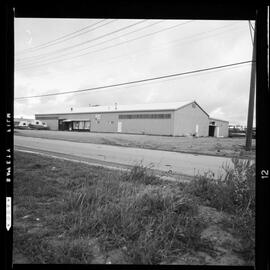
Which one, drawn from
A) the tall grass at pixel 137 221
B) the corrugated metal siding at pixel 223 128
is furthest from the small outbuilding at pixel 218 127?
the tall grass at pixel 137 221

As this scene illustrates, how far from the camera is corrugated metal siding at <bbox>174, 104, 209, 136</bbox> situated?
110 inches

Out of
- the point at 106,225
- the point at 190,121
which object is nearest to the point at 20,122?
the point at 106,225

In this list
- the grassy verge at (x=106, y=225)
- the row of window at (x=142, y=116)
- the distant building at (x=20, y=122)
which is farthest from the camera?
the row of window at (x=142, y=116)

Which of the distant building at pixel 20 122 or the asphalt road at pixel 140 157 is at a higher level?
the distant building at pixel 20 122

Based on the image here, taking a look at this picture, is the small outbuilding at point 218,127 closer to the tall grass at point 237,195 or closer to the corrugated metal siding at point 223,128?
the corrugated metal siding at point 223,128

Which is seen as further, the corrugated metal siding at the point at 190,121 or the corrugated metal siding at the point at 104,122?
the corrugated metal siding at the point at 104,122

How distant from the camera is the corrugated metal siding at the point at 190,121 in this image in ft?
9.13

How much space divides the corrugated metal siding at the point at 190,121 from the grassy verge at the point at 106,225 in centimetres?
115

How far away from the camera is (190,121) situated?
3.45m

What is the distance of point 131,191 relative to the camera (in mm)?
2467

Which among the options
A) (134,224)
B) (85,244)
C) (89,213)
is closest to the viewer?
(85,244)
